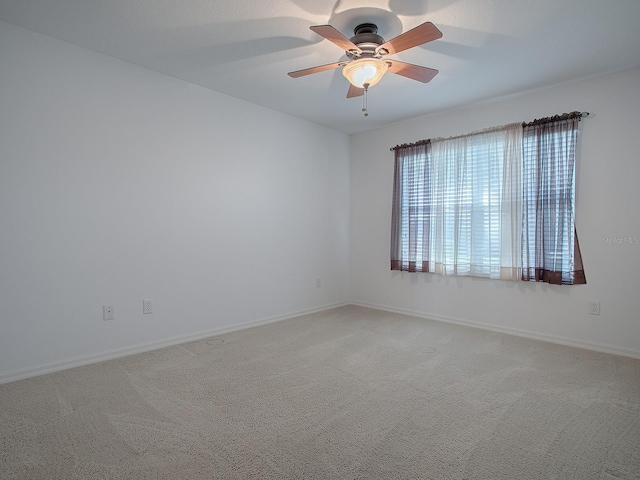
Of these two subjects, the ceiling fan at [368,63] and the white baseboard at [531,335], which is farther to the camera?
the white baseboard at [531,335]

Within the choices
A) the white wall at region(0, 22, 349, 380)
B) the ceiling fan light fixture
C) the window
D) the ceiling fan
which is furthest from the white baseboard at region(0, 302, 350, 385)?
the ceiling fan light fixture

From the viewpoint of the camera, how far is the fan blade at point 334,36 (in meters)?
2.01

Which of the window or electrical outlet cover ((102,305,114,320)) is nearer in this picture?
electrical outlet cover ((102,305,114,320))

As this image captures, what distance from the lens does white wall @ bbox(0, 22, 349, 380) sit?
8.43 ft

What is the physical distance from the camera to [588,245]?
3.26 m

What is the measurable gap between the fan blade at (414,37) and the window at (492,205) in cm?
207

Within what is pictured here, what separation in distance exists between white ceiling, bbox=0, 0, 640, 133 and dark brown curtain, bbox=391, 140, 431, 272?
0.98m

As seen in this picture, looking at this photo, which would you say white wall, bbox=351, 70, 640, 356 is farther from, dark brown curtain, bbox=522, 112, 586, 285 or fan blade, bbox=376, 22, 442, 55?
fan blade, bbox=376, 22, 442, 55

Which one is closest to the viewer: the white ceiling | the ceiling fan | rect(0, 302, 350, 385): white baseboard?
the white ceiling

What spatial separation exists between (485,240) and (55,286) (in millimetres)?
4091

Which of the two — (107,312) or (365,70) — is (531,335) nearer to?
(365,70)

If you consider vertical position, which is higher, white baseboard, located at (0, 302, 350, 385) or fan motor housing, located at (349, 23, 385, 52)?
fan motor housing, located at (349, 23, 385, 52)

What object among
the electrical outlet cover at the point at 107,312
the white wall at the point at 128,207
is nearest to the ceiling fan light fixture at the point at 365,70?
the white wall at the point at 128,207

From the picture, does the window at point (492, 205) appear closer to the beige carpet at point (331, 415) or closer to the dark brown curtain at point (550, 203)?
the dark brown curtain at point (550, 203)
